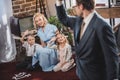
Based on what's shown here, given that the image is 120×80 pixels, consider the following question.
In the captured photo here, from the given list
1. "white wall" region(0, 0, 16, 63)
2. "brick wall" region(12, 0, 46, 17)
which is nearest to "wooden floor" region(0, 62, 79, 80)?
"white wall" region(0, 0, 16, 63)

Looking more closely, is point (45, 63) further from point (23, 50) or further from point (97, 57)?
point (97, 57)

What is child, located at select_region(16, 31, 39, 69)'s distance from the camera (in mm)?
4155

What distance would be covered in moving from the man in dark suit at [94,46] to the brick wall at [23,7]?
95.2 inches

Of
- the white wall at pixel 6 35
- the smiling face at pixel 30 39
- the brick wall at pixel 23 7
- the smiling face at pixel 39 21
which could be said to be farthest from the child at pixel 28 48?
the brick wall at pixel 23 7

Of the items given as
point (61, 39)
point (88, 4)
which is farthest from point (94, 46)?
point (61, 39)

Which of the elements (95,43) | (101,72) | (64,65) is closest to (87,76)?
(101,72)

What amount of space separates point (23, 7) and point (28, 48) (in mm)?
881

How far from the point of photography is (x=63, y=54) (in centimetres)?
390

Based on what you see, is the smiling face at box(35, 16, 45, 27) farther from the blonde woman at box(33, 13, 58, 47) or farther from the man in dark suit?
the man in dark suit

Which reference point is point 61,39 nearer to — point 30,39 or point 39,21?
point 39,21

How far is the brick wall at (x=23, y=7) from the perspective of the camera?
4.64 meters

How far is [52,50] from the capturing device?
399cm

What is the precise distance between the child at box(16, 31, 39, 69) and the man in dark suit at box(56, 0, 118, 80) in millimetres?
1830

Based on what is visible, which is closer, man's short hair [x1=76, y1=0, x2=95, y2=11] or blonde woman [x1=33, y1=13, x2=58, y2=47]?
man's short hair [x1=76, y1=0, x2=95, y2=11]
